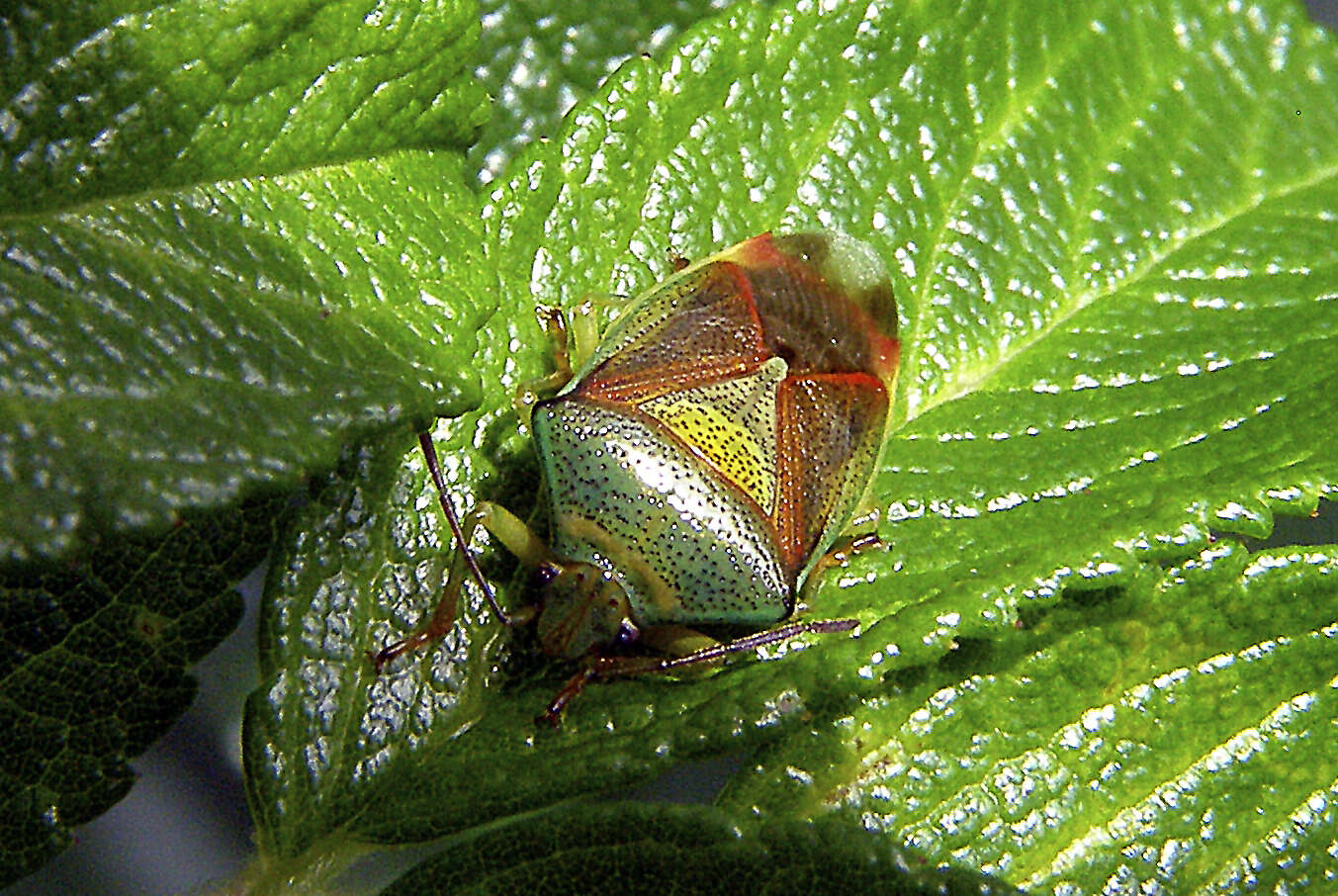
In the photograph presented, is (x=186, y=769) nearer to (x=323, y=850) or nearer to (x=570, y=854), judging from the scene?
(x=323, y=850)

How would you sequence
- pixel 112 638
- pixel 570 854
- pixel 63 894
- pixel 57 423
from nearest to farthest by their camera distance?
pixel 57 423, pixel 570 854, pixel 112 638, pixel 63 894

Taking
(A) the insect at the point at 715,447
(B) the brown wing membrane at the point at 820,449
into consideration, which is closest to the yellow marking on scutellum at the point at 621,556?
(A) the insect at the point at 715,447

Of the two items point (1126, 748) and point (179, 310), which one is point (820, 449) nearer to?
point (1126, 748)

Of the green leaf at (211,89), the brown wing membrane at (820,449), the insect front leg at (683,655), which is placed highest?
the green leaf at (211,89)

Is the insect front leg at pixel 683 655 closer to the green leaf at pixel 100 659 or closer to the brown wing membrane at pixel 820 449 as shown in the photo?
the brown wing membrane at pixel 820 449

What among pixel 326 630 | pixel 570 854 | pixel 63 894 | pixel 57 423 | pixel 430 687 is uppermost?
pixel 57 423

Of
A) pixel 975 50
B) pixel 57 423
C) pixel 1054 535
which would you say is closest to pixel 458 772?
pixel 57 423
